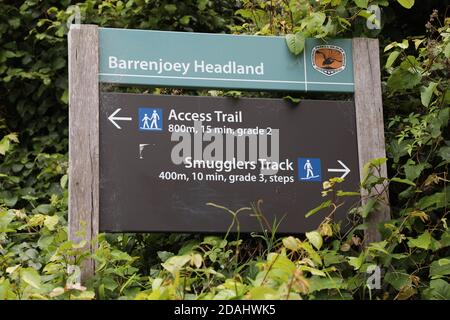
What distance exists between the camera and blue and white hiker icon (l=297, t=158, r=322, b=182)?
13.6 ft

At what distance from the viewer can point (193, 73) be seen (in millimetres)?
4137

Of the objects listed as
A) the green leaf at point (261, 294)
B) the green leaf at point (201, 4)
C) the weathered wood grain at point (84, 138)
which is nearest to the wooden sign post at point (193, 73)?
the weathered wood grain at point (84, 138)

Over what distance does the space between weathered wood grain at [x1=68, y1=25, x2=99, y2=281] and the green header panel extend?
79 mm

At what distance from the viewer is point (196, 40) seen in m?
4.19

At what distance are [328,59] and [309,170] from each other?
2.23 feet

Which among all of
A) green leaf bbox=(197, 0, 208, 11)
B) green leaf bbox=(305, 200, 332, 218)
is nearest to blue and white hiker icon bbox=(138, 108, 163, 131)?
green leaf bbox=(305, 200, 332, 218)

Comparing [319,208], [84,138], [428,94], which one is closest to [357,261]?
[319,208]

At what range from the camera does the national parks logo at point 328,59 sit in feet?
14.3

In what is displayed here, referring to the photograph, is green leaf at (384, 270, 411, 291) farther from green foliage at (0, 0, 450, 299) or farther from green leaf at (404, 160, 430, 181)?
green leaf at (404, 160, 430, 181)
